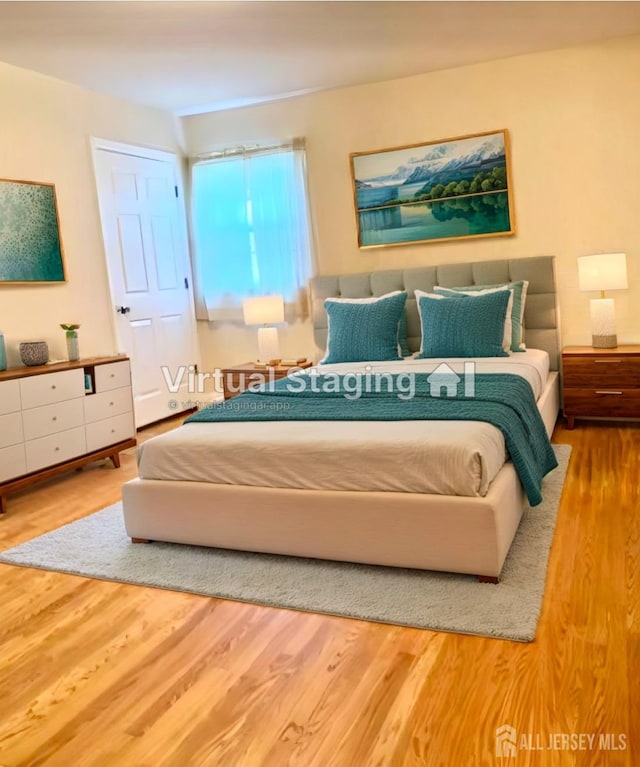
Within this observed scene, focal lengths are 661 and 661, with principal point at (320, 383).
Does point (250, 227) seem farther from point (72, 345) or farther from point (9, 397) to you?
point (9, 397)

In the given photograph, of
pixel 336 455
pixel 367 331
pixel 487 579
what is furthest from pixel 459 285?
pixel 487 579

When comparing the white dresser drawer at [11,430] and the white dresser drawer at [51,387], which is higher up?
the white dresser drawer at [51,387]

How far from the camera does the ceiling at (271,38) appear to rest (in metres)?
3.40

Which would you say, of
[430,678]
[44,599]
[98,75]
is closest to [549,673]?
[430,678]

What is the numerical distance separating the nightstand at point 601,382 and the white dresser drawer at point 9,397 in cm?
328

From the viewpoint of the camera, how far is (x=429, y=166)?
4812 millimetres

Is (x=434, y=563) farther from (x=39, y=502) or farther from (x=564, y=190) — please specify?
(x=564, y=190)

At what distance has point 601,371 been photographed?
416 cm

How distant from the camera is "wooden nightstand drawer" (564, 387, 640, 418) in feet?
13.5

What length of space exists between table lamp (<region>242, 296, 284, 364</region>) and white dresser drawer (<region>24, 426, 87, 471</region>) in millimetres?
1510

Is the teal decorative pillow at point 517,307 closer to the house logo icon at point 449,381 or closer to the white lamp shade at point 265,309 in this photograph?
the house logo icon at point 449,381

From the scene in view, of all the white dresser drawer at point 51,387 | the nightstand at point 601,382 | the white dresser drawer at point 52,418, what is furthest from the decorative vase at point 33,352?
the nightstand at point 601,382

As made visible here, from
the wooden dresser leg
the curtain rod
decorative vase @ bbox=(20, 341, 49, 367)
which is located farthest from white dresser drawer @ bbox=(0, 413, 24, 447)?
the curtain rod

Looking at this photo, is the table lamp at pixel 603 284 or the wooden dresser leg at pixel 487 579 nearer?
the wooden dresser leg at pixel 487 579
